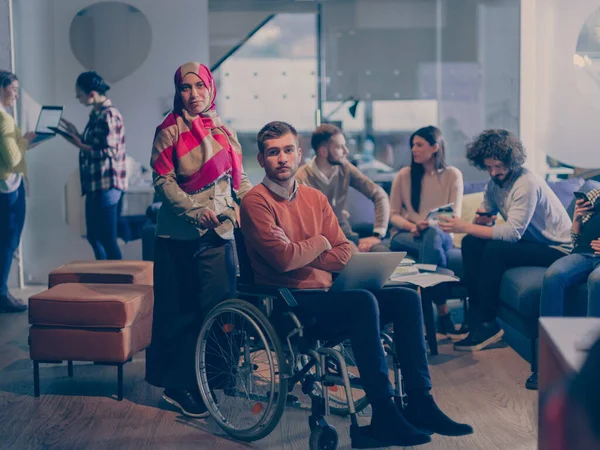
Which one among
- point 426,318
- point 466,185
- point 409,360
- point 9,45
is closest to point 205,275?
point 409,360

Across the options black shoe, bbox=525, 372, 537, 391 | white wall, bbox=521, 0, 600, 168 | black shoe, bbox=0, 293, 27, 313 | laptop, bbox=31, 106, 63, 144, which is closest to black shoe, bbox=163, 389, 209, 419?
black shoe, bbox=525, 372, 537, 391

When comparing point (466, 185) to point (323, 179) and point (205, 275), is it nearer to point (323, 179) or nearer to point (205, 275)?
point (323, 179)

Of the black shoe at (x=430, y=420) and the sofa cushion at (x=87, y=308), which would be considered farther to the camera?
the sofa cushion at (x=87, y=308)

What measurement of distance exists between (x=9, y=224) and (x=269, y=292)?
3.12 m

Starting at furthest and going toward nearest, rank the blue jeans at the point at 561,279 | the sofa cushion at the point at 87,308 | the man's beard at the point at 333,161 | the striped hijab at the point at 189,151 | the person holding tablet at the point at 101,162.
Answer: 1. the person holding tablet at the point at 101,162
2. the man's beard at the point at 333,161
3. the blue jeans at the point at 561,279
4. the sofa cushion at the point at 87,308
5. the striped hijab at the point at 189,151

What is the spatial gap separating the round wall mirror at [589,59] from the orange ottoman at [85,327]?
3.26 m

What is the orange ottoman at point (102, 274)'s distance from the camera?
4383 millimetres

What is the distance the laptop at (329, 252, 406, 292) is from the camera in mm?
3207

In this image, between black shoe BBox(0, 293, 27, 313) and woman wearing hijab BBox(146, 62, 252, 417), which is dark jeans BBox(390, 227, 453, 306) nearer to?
woman wearing hijab BBox(146, 62, 252, 417)

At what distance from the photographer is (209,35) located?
Result: 22.4ft

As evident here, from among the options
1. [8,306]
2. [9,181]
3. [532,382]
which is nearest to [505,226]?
[532,382]

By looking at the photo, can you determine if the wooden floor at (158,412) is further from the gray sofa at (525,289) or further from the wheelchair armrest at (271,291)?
the wheelchair armrest at (271,291)

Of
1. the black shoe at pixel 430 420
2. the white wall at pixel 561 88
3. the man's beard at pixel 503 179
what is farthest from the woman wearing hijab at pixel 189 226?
the white wall at pixel 561 88

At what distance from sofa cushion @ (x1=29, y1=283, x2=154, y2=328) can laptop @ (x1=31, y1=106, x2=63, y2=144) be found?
7.02ft
